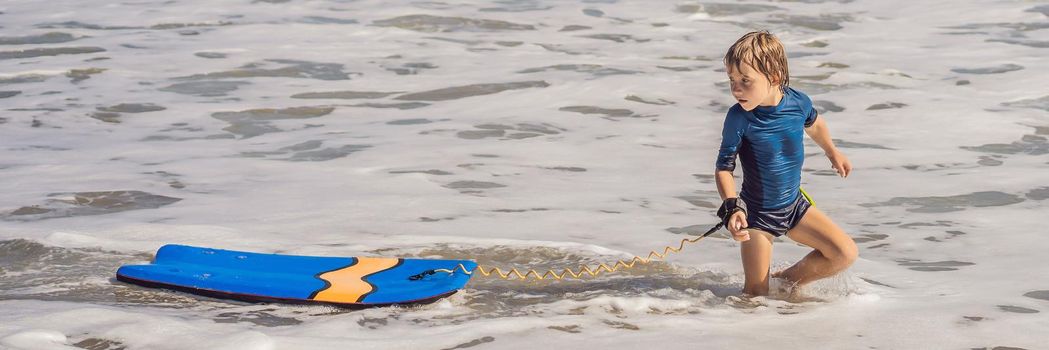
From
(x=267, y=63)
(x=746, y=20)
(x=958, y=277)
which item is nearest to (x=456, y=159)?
(x=958, y=277)

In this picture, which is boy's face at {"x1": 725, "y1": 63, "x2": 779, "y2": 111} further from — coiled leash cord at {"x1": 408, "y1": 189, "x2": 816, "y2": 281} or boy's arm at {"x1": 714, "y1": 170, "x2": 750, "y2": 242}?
coiled leash cord at {"x1": 408, "y1": 189, "x2": 816, "y2": 281}

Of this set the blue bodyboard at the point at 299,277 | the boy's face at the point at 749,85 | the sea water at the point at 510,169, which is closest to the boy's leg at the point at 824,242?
the sea water at the point at 510,169

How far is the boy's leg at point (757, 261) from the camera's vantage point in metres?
4.01

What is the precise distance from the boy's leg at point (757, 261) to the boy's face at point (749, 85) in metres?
0.45

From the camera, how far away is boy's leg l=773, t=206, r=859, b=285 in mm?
3959

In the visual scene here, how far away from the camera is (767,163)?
12.9 ft

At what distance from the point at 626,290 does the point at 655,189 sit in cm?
182

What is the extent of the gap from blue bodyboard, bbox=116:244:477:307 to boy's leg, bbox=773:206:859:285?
1122mm

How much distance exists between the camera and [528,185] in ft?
20.1

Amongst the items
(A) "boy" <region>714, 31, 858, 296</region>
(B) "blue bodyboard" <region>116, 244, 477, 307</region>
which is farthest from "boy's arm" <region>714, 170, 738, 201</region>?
(B) "blue bodyboard" <region>116, 244, 477, 307</region>

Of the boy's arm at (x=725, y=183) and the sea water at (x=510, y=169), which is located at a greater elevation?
the boy's arm at (x=725, y=183)

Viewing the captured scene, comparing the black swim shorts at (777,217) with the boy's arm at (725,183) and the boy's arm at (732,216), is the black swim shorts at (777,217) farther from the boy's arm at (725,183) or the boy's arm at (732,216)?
the boy's arm at (725,183)

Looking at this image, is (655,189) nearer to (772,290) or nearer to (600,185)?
(600,185)

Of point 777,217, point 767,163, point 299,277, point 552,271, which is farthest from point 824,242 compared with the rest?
point 299,277
